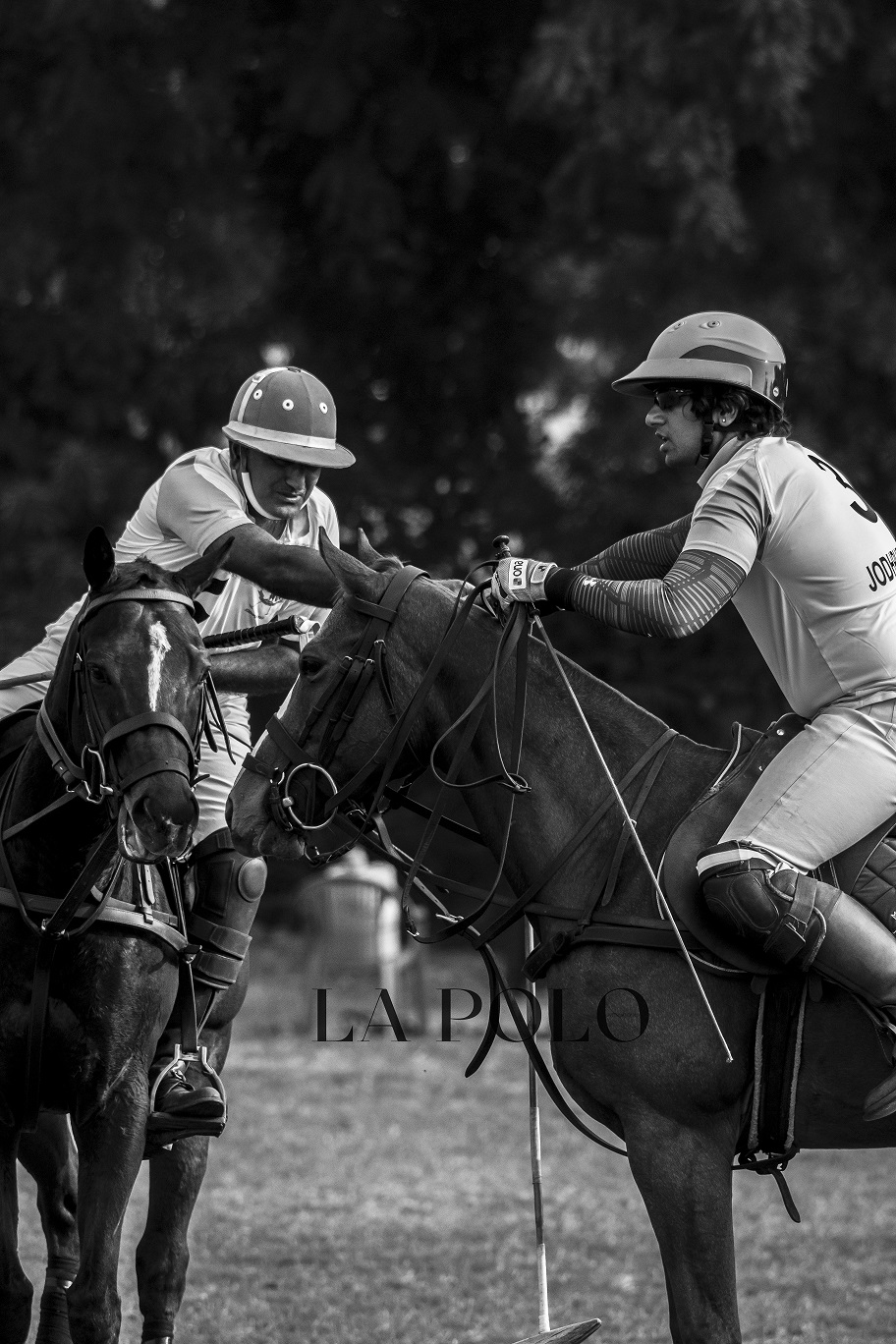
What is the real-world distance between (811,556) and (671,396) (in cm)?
58

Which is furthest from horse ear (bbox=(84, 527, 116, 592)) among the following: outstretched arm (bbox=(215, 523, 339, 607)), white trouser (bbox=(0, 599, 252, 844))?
white trouser (bbox=(0, 599, 252, 844))

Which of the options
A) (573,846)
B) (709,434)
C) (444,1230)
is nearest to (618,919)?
(573,846)

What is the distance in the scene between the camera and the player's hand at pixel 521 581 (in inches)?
158

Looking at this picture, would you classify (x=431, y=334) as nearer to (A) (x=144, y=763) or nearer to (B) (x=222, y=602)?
(B) (x=222, y=602)

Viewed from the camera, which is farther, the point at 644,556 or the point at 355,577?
the point at 644,556

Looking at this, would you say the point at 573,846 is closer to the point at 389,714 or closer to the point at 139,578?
the point at 389,714

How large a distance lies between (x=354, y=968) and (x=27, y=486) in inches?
204

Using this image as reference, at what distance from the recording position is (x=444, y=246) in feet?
53.6

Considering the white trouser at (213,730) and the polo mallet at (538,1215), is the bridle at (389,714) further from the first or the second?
the white trouser at (213,730)

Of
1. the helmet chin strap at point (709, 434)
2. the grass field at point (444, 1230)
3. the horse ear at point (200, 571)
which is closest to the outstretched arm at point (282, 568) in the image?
the horse ear at point (200, 571)

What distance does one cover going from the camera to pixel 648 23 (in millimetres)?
13477

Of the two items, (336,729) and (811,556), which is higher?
(811,556)

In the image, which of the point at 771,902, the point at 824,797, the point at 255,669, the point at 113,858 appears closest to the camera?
the point at 771,902

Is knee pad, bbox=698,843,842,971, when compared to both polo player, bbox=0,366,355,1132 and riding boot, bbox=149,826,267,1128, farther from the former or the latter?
riding boot, bbox=149,826,267,1128
